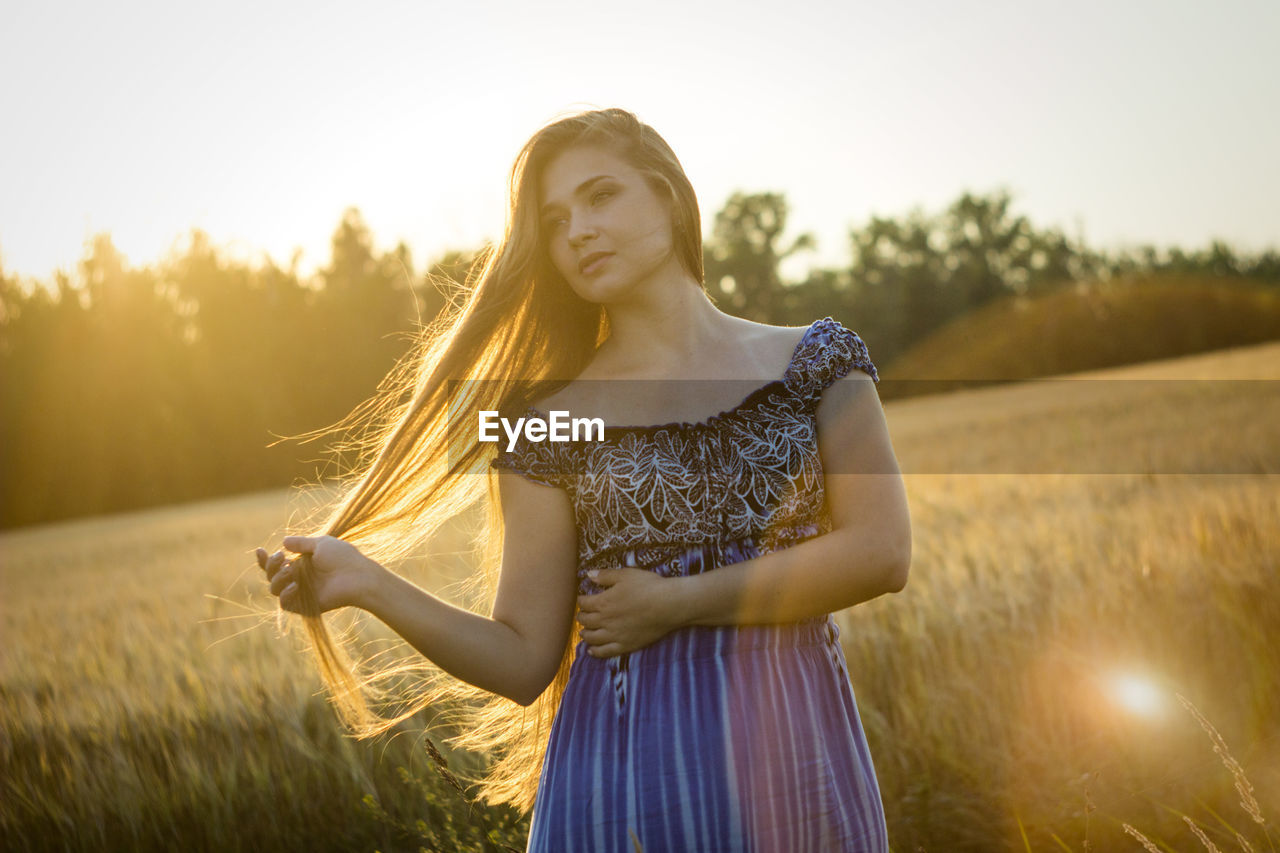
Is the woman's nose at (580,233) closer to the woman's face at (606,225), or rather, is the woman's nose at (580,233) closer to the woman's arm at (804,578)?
the woman's face at (606,225)

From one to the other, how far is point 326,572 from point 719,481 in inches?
29.7

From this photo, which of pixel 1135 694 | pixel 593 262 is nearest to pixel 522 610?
pixel 593 262

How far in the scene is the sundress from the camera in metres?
1.83

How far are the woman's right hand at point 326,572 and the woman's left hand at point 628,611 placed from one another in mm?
414

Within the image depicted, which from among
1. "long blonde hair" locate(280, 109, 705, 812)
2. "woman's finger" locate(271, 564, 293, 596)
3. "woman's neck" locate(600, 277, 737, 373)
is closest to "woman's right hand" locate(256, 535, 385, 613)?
"woman's finger" locate(271, 564, 293, 596)

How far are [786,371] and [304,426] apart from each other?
33.9m

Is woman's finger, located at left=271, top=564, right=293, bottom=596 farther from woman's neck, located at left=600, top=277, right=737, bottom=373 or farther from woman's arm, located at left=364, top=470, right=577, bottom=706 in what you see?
woman's neck, located at left=600, top=277, right=737, bottom=373

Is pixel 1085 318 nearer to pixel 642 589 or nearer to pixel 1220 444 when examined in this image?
pixel 1220 444

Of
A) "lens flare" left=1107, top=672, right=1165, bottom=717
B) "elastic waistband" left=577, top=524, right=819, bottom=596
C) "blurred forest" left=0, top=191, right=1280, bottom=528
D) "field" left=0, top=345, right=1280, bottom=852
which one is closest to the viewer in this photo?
"elastic waistband" left=577, top=524, right=819, bottom=596

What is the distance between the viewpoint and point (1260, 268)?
42.7m

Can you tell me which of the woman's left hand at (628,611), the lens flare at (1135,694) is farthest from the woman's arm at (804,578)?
the lens flare at (1135,694)

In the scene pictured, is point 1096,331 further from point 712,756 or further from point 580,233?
point 712,756

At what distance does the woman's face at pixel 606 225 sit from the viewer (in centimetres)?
211

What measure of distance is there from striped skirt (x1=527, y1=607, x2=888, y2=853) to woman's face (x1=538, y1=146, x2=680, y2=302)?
0.72 m
